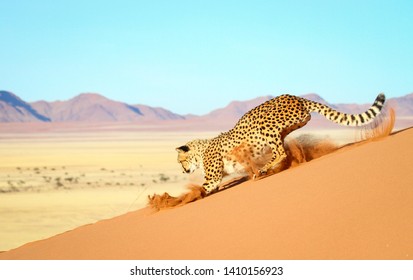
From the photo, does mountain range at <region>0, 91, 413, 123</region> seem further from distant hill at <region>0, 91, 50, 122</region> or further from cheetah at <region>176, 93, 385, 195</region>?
cheetah at <region>176, 93, 385, 195</region>

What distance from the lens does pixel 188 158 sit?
9656mm

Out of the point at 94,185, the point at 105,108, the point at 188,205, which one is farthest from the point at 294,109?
the point at 105,108

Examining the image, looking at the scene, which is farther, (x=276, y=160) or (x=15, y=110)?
(x=15, y=110)

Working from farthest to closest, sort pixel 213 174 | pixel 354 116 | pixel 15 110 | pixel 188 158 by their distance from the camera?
pixel 15 110 → pixel 188 158 → pixel 213 174 → pixel 354 116

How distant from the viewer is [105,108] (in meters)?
172

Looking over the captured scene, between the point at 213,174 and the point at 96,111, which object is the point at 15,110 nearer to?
the point at 96,111

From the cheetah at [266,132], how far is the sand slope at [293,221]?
60 cm

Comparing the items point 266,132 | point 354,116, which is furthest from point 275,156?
point 354,116

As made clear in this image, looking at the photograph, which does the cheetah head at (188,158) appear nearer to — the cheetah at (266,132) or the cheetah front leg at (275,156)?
the cheetah at (266,132)

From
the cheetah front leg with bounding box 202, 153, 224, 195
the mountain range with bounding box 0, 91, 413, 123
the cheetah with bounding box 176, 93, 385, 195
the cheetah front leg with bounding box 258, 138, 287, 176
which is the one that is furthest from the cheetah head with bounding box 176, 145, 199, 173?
the mountain range with bounding box 0, 91, 413, 123

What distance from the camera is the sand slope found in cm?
581

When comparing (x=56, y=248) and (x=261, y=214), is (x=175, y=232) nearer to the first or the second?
(x=261, y=214)

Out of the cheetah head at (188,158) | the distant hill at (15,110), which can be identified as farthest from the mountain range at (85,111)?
the cheetah head at (188,158)

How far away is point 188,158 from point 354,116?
242cm
